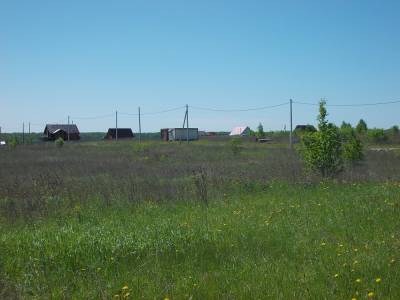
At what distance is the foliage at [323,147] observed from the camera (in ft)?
48.2

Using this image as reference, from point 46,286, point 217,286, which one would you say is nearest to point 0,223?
point 46,286

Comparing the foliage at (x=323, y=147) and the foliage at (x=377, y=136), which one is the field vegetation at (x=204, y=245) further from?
the foliage at (x=377, y=136)

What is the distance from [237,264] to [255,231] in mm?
1613

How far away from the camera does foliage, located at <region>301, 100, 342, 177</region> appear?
14703 mm

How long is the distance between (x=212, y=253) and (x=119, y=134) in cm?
8386

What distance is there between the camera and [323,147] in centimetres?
1467

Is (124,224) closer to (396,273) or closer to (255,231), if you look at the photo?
(255,231)

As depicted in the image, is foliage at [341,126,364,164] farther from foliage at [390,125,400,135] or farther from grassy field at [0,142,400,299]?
foliage at [390,125,400,135]

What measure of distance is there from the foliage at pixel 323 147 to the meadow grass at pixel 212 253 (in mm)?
5236

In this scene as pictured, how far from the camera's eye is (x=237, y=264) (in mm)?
5578

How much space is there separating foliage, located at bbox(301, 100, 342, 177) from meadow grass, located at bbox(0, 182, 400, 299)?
524 centimetres

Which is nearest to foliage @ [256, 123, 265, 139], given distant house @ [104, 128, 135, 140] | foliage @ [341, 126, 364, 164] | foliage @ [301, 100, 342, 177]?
distant house @ [104, 128, 135, 140]

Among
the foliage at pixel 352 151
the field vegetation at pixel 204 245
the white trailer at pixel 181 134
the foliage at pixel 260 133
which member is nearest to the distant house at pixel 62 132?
the white trailer at pixel 181 134

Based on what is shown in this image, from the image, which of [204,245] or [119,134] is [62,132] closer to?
[119,134]
